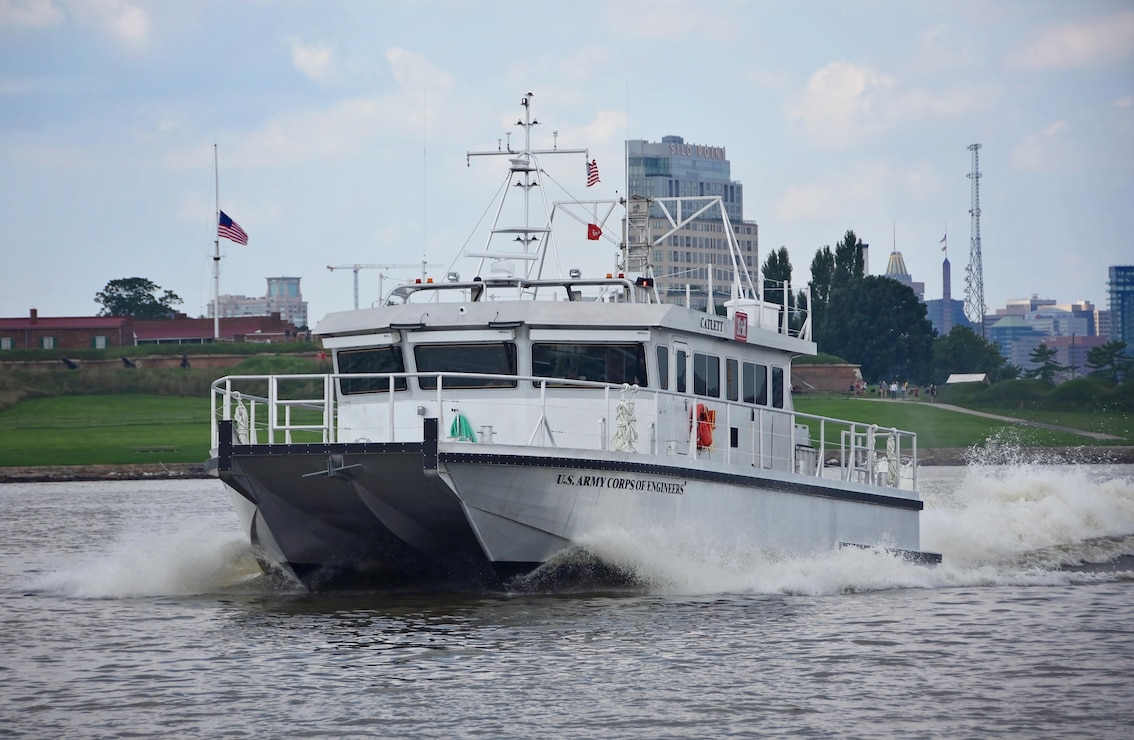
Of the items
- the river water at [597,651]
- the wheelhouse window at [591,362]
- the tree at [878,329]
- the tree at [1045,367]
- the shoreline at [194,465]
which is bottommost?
the shoreline at [194,465]

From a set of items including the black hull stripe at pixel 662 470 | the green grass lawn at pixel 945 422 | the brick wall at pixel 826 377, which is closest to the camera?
the black hull stripe at pixel 662 470

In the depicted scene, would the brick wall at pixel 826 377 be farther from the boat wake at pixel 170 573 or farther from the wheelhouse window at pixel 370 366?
the wheelhouse window at pixel 370 366

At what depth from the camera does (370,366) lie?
57.5ft

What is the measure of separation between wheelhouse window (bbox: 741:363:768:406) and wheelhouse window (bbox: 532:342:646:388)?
2.49 metres

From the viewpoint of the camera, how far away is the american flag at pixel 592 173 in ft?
70.6

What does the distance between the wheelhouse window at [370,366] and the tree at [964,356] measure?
97274 millimetres

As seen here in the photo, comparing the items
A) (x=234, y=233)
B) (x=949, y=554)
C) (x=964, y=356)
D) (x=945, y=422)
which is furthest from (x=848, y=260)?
(x=949, y=554)

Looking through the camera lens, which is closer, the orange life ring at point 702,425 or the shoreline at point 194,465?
the orange life ring at point 702,425

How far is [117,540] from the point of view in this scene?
2656 cm

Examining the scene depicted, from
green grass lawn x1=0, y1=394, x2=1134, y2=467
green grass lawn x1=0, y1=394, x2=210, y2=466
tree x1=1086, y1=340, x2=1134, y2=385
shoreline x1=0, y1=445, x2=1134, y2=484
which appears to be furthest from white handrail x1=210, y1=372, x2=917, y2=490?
tree x1=1086, y1=340, x2=1134, y2=385

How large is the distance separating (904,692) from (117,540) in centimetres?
1841

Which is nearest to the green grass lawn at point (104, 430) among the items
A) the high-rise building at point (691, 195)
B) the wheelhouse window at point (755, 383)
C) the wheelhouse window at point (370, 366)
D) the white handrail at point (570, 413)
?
the wheelhouse window at point (370, 366)

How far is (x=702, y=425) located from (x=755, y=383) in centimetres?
A: 192

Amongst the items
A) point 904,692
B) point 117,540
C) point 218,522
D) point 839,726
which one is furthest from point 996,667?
point 218,522
